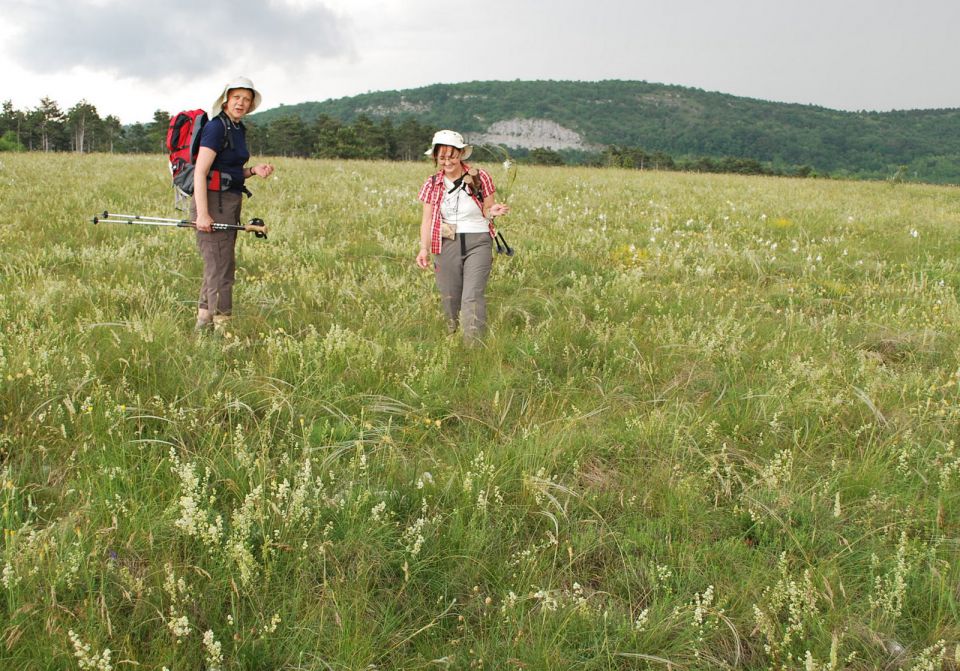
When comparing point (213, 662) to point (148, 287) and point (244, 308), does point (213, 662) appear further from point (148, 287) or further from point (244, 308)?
point (148, 287)

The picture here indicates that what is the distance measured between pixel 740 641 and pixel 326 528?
192 cm

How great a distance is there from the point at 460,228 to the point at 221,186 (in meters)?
2.24

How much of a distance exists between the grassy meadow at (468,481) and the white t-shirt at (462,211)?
102 cm

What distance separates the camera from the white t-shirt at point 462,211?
6.21 meters

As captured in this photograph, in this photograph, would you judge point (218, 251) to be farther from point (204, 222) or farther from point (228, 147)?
point (228, 147)

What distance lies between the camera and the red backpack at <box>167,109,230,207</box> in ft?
18.8

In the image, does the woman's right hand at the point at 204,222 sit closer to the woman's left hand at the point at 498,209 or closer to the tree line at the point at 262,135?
the woman's left hand at the point at 498,209

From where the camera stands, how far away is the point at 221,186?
230 inches

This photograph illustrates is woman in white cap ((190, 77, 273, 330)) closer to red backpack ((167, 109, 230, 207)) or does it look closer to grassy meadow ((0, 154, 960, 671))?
red backpack ((167, 109, 230, 207))

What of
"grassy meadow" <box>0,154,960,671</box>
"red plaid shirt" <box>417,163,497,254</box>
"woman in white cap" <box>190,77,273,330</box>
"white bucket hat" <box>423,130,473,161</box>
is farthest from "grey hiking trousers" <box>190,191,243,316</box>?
"white bucket hat" <box>423,130,473,161</box>

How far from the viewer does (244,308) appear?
21.5ft

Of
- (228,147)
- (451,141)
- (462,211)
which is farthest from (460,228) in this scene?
(228,147)

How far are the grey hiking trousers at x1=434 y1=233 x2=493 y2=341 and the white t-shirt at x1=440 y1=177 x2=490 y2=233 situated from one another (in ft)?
0.23

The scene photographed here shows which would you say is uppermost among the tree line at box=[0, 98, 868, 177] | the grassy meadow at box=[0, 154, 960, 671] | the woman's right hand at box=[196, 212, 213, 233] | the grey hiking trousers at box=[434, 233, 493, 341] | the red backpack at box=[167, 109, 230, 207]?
the tree line at box=[0, 98, 868, 177]
